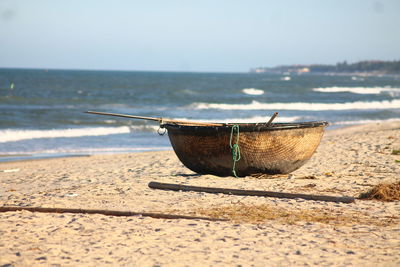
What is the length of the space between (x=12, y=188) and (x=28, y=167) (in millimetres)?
3017

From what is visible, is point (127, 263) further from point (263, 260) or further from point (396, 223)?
point (396, 223)

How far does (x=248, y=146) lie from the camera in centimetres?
827

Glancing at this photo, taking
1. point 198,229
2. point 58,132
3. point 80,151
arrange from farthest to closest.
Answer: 1. point 58,132
2. point 80,151
3. point 198,229

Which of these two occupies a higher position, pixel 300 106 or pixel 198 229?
pixel 300 106

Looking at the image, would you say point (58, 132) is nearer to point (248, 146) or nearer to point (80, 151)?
point (80, 151)

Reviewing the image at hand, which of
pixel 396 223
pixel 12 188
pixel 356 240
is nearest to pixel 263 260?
pixel 356 240

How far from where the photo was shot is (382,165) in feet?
33.2

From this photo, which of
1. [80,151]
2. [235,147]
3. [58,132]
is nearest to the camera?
[235,147]

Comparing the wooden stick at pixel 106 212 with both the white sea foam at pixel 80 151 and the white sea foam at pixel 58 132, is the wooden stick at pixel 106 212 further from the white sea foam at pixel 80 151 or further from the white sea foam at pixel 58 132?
the white sea foam at pixel 58 132

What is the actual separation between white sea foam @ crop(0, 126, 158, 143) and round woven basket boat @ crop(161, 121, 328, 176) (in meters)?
11.7

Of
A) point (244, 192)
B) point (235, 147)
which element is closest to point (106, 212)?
point (244, 192)

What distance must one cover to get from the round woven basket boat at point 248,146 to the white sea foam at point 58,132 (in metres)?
11.7

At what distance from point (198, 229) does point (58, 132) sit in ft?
52.4

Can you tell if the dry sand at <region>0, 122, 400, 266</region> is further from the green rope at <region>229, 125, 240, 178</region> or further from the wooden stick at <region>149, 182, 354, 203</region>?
the green rope at <region>229, 125, 240, 178</region>
